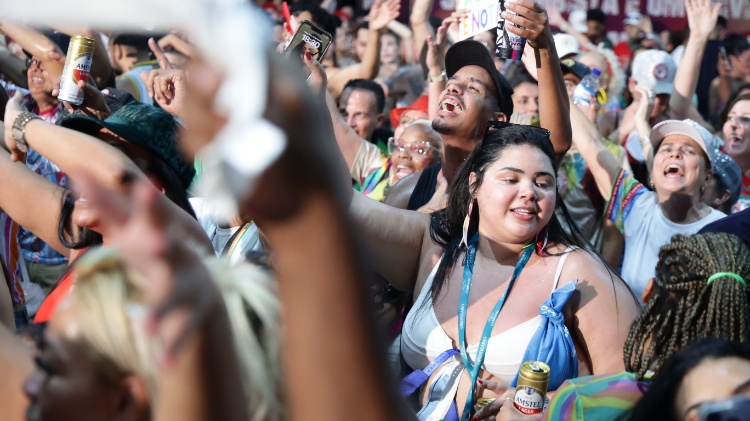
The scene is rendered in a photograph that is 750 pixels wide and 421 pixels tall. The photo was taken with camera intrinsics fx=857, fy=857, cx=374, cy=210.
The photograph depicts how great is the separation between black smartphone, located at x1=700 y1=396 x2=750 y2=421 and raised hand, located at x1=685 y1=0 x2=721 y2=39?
16.1 ft

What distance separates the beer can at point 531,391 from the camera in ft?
7.41

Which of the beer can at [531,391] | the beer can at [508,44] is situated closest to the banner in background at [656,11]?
the beer can at [508,44]

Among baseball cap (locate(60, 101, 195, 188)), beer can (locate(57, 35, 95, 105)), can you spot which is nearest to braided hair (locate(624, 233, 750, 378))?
baseball cap (locate(60, 101, 195, 188))

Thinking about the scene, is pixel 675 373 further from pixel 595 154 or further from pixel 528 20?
pixel 595 154

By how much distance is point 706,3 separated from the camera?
19.5 ft

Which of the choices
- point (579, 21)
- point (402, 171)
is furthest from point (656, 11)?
point (402, 171)

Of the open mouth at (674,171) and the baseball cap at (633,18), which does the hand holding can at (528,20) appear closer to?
the open mouth at (674,171)

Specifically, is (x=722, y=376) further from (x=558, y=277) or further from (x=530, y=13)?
(x=530, y=13)

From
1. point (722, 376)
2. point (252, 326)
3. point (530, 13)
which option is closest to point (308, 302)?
point (252, 326)

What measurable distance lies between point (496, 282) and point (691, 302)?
3.13ft

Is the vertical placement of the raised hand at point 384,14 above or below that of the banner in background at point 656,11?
below

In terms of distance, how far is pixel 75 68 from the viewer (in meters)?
3.55

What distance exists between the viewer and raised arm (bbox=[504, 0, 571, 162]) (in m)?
3.38

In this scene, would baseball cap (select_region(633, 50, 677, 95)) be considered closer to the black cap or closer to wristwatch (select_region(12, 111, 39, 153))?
the black cap
